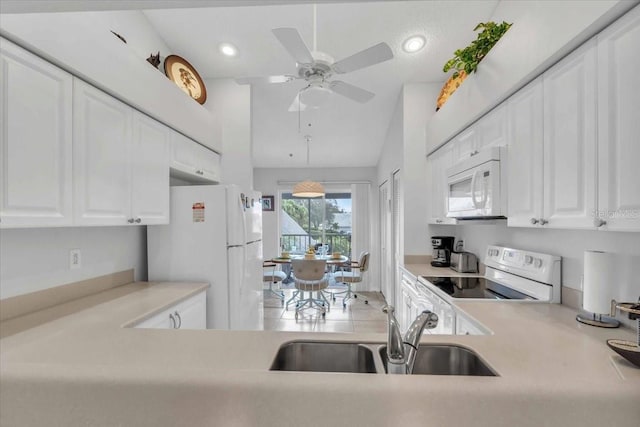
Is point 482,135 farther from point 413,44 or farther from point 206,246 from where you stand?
point 206,246

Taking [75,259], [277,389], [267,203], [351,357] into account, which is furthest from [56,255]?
[267,203]

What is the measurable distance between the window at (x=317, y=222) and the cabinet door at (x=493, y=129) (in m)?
4.04

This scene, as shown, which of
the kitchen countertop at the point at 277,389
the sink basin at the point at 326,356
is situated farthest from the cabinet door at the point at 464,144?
the sink basin at the point at 326,356

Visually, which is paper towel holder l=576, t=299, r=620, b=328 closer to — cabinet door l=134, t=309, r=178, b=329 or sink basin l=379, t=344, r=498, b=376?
sink basin l=379, t=344, r=498, b=376

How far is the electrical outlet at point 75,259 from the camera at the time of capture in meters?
1.74

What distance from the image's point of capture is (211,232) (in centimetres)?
233

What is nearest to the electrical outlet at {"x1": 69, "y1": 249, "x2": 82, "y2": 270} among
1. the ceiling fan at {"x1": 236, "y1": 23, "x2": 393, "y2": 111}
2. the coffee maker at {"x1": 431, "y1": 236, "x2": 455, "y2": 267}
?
the ceiling fan at {"x1": 236, "y1": 23, "x2": 393, "y2": 111}

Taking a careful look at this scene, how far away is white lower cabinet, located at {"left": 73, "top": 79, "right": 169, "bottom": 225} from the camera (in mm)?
1498

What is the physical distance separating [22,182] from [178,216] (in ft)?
3.87

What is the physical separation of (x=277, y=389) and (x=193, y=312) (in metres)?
1.50

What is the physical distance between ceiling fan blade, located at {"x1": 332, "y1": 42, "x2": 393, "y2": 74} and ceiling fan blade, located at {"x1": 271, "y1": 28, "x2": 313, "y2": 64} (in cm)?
21

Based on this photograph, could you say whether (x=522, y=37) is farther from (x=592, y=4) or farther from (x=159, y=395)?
(x=159, y=395)

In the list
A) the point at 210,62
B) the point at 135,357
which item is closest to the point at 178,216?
the point at 135,357

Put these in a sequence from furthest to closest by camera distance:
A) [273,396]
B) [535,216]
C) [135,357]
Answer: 1. [535,216]
2. [135,357]
3. [273,396]
